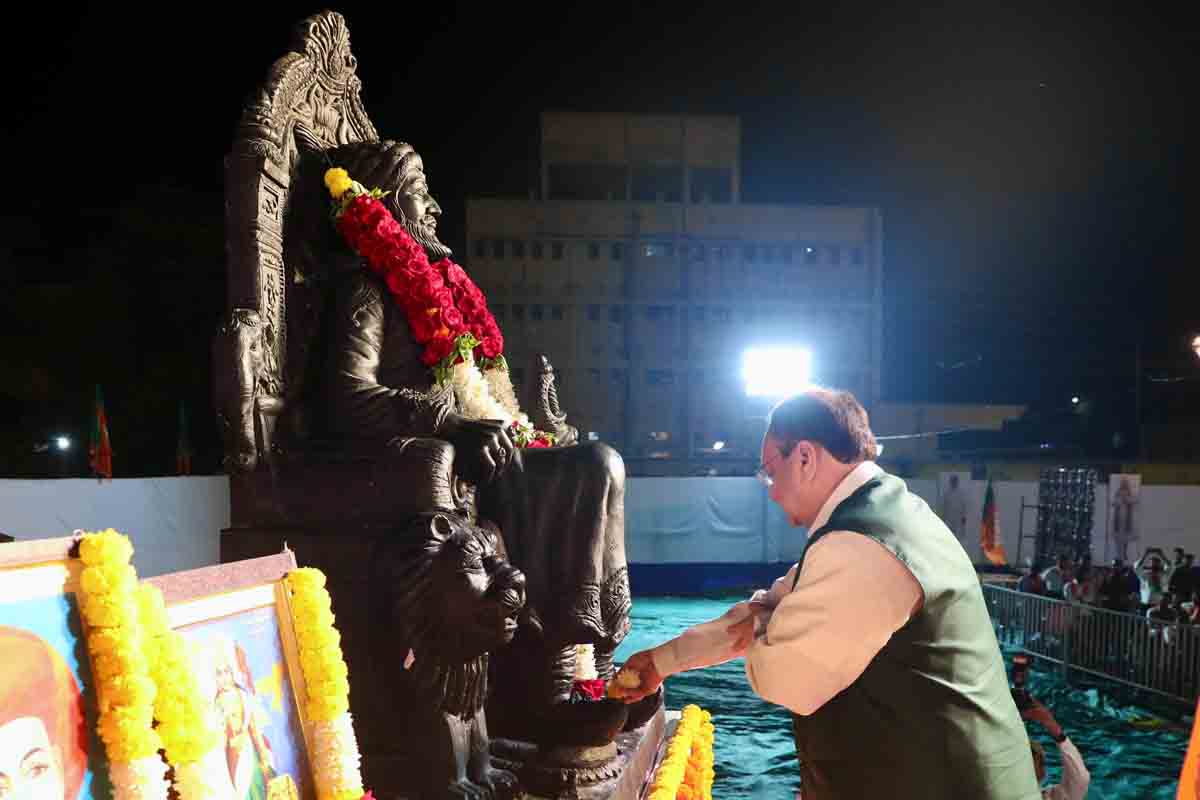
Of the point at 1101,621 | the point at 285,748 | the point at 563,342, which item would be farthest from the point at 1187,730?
the point at 563,342

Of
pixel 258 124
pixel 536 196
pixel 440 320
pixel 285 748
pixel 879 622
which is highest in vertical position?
pixel 536 196

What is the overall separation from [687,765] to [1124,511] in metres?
8.88

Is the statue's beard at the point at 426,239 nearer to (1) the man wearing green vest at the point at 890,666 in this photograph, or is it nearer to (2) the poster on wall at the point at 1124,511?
(1) the man wearing green vest at the point at 890,666

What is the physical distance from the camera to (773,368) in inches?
976

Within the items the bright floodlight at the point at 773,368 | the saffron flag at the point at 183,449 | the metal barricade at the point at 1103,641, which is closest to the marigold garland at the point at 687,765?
the metal barricade at the point at 1103,641

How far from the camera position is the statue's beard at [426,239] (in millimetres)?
4522

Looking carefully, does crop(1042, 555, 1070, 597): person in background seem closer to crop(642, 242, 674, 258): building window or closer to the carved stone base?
the carved stone base

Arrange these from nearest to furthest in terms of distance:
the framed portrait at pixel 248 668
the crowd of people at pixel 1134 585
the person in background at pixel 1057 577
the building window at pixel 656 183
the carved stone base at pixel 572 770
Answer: the framed portrait at pixel 248 668 → the carved stone base at pixel 572 770 → the crowd of people at pixel 1134 585 → the person in background at pixel 1057 577 → the building window at pixel 656 183

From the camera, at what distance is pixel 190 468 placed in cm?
1373

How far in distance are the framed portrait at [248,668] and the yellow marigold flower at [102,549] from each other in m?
0.18

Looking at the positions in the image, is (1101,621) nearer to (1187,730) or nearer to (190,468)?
(1187,730)

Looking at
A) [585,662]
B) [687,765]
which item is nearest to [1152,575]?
[687,765]

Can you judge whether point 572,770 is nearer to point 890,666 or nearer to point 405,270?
point 890,666

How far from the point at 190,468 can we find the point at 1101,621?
11829 mm
